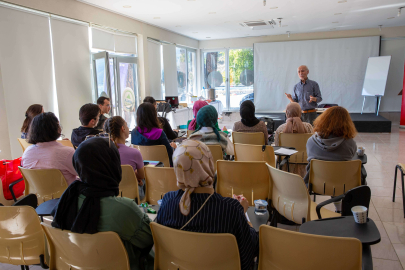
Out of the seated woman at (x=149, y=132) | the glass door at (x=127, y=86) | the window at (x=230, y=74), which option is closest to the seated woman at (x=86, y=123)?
the seated woman at (x=149, y=132)

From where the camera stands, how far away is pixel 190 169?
1412 millimetres

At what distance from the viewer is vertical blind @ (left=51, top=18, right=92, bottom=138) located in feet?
17.7

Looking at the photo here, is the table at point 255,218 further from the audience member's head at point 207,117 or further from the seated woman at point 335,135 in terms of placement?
Answer: the audience member's head at point 207,117

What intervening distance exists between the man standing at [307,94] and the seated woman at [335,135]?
3631mm

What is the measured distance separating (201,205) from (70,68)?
519 cm

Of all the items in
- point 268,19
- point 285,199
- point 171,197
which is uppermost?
point 268,19

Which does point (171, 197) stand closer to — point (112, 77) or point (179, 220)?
point (179, 220)

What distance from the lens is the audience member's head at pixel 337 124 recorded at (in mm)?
2770

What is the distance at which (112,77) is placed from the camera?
22.5 feet

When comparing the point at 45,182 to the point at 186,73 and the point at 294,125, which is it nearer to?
the point at 294,125

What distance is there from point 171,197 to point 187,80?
10.2m

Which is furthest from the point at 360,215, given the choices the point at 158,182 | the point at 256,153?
the point at 256,153

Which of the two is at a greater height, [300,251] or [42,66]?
[42,66]

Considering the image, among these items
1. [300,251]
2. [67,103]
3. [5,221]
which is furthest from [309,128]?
[67,103]
